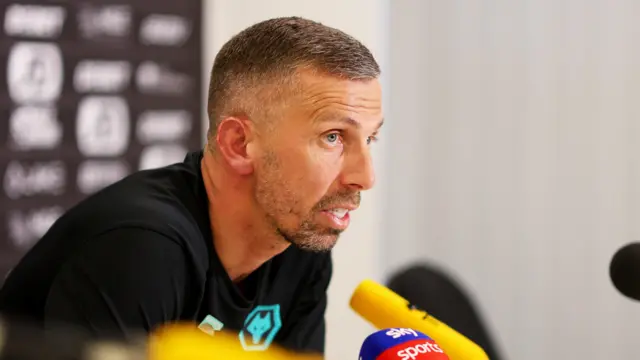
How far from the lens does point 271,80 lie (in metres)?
0.91

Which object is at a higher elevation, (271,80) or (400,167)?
(271,80)

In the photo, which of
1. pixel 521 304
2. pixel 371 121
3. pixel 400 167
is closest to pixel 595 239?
Result: pixel 521 304

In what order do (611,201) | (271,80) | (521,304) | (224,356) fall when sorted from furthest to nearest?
(521,304) → (611,201) → (271,80) → (224,356)

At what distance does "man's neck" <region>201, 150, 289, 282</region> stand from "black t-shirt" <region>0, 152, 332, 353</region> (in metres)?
0.01

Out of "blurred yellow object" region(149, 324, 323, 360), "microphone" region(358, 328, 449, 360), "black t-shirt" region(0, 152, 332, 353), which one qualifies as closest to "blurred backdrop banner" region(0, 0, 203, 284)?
"black t-shirt" region(0, 152, 332, 353)

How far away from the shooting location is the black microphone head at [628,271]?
0.90m

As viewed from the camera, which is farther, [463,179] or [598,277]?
[463,179]

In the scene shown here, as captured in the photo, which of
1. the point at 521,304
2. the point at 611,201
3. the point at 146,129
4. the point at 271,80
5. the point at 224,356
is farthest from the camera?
the point at 521,304

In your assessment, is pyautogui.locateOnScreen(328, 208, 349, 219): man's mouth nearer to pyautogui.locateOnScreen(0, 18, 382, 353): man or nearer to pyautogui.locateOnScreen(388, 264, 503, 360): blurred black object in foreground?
pyautogui.locateOnScreen(0, 18, 382, 353): man

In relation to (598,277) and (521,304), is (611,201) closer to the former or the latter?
(598,277)

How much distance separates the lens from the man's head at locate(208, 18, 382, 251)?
2.96 feet

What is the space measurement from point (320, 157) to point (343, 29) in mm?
1281

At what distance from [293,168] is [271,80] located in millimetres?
91

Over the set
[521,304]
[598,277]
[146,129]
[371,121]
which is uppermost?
[371,121]
